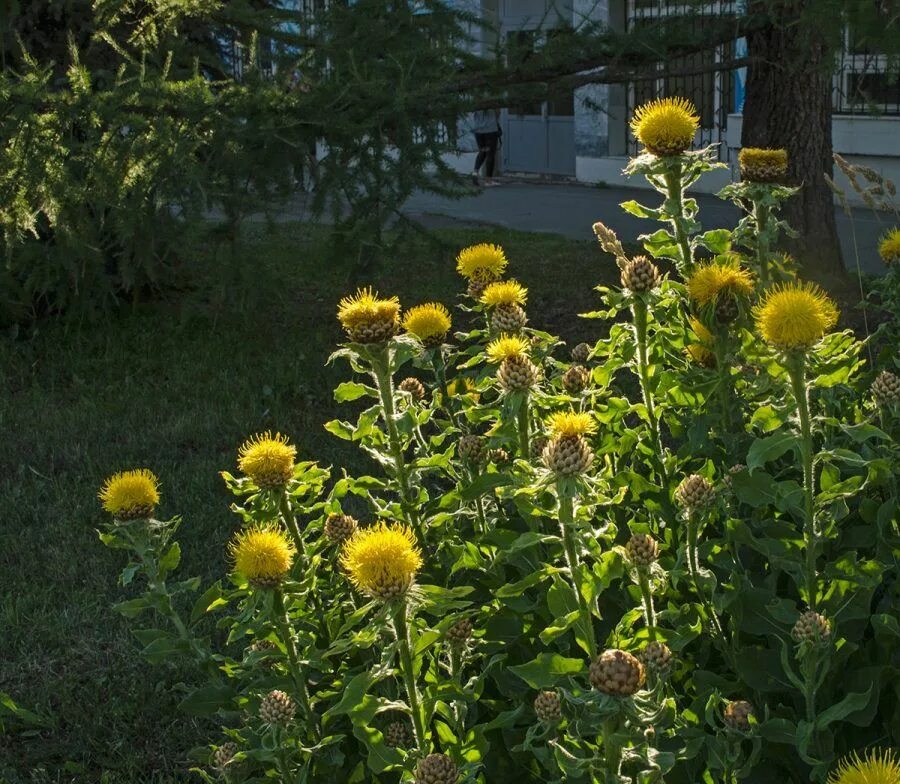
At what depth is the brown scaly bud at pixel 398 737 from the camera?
2152 millimetres

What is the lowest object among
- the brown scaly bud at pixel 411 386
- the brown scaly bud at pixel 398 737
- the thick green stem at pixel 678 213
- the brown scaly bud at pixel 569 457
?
the brown scaly bud at pixel 398 737

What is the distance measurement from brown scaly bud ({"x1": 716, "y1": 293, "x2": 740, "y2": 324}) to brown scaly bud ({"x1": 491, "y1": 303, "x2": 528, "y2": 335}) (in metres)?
0.39

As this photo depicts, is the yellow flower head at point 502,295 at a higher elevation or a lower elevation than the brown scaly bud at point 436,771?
higher

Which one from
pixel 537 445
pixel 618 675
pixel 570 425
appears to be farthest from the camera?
pixel 537 445

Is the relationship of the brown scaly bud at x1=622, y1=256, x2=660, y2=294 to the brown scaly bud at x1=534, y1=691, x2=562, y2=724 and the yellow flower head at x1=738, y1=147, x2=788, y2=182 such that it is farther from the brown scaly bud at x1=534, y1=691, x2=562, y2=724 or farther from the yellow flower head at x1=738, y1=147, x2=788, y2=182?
the brown scaly bud at x1=534, y1=691, x2=562, y2=724

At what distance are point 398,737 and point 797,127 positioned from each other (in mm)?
5794

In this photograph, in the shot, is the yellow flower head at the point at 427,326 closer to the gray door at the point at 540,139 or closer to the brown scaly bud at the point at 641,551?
the brown scaly bud at the point at 641,551

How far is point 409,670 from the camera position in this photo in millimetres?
1958

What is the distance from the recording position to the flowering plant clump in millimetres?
1884

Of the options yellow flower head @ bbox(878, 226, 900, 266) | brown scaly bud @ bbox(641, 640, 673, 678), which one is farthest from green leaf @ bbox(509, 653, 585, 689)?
yellow flower head @ bbox(878, 226, 900, 266)

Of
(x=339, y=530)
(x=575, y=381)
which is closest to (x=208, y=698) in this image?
(x=339, y=530)

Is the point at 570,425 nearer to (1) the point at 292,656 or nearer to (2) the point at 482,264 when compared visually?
(1) the point at 292,656

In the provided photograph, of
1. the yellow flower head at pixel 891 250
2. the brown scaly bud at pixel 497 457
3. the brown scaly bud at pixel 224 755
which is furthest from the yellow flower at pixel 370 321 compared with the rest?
the yellow flower head at pixel 891 250

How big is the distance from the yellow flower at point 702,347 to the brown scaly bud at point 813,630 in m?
0.69
